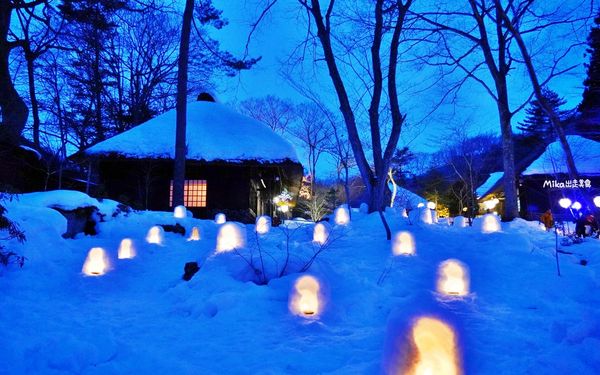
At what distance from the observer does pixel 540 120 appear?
27656mm

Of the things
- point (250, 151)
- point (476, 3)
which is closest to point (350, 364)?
point (250, 151)

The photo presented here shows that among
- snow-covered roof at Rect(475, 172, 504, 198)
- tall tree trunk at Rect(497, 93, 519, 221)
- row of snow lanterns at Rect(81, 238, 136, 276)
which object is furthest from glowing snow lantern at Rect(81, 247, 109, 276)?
snow-covered roof at Rect(475, 172, 504, 198)

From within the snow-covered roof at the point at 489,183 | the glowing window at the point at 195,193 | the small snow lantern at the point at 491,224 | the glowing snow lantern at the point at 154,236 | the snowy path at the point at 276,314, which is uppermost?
the snow-covered roof at the point at 489,183

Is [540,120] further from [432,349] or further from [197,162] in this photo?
[432,349]

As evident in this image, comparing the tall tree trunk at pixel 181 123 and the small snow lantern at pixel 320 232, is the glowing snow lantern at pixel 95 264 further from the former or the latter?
the tall tree trunk at pixel 181 123

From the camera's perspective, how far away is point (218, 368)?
2594 mm

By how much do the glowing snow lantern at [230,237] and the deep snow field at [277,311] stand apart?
551 millimetres

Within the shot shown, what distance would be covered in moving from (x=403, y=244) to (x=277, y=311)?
2.87 metres

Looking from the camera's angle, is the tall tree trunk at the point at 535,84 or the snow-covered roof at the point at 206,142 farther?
the snow-covered roof at the point at 206,142

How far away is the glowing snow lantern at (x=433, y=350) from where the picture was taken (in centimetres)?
205

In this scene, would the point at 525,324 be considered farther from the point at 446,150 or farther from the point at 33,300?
the point at 446,150

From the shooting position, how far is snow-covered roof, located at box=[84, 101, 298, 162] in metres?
14.6

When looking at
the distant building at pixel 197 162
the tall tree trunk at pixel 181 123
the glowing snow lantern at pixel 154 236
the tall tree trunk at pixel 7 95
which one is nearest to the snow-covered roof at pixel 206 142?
the distant building at pixel 197 162

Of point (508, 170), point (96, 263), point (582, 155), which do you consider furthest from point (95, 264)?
point (582, 155)
